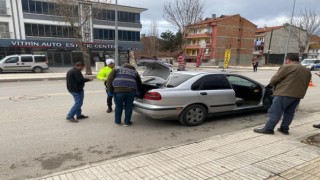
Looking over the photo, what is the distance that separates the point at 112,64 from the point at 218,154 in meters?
4.21

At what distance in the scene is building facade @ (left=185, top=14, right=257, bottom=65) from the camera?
59.4m

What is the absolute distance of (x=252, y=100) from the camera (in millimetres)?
7273

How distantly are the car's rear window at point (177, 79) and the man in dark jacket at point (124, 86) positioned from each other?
77cm

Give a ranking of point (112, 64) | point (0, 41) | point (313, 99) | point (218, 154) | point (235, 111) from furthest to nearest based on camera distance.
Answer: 1. point (0, 41)
2. point (313, 99)
3. point (112, 64)
4. point (235, 111)
5. point (218, 154)

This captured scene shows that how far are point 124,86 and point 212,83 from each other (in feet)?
7.15

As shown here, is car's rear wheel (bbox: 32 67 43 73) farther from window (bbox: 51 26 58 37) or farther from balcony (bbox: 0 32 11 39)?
window (bbox: 51 26 58 37)

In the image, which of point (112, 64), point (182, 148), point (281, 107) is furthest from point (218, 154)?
point (112, 64)

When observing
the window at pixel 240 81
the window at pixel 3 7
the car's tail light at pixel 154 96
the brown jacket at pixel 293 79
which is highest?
the window at pixel 3 7

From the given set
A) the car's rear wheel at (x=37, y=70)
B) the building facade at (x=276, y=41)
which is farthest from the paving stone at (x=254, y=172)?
the building facade at (x=276, y=41)

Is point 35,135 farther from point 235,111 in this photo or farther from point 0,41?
point 0,41

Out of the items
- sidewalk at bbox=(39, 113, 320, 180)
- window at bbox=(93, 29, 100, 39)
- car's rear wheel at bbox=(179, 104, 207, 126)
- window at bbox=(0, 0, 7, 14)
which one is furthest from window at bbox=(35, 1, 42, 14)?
sidewalk at bbox=(39, 113, 320, 180)

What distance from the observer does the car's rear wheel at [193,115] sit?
583 cm

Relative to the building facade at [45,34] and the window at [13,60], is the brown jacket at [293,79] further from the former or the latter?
the building facade at [45,34]

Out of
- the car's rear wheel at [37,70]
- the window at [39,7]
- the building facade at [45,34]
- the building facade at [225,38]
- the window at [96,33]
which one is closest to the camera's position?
the car's rear wheel at [37,70]
